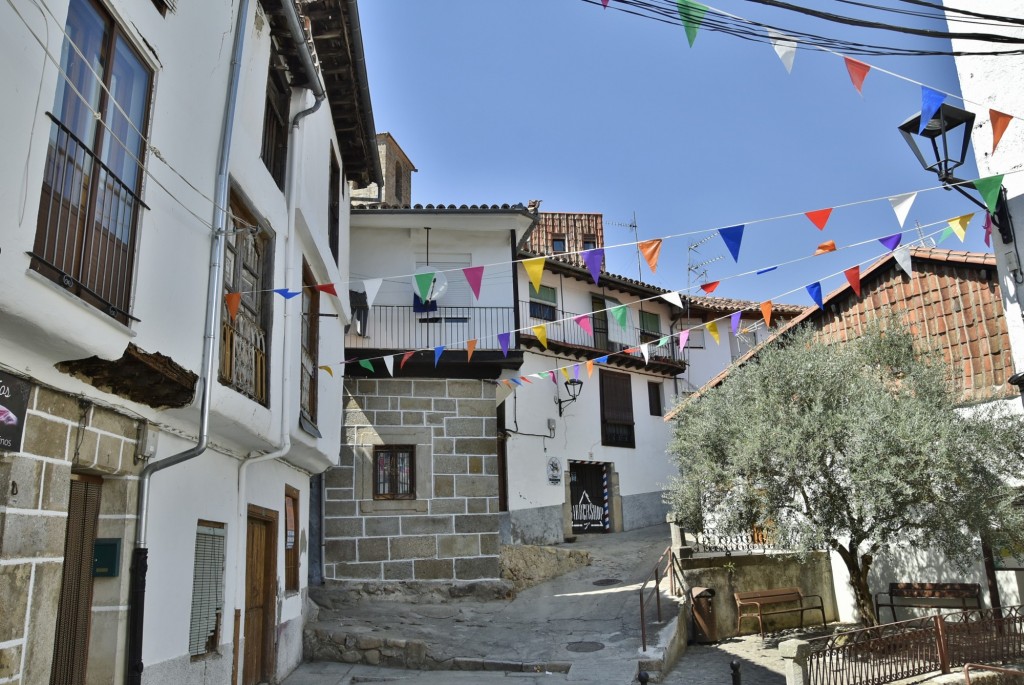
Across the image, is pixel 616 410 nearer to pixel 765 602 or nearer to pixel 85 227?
pixel 765 602

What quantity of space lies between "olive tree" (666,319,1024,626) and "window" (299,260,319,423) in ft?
18.9

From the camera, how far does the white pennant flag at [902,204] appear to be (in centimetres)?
738

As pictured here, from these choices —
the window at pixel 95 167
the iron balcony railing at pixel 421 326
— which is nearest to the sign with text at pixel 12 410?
the window at pixel 95 167

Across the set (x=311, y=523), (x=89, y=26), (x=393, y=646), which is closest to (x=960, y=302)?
(x=393, y=646)

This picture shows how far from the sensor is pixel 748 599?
40.6ft

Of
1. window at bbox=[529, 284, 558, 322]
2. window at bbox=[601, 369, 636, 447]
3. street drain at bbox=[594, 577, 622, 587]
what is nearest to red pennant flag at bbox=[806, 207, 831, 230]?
street drain at bbox=[594, 577, 622, 587]

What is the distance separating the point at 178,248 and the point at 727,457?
847 cm

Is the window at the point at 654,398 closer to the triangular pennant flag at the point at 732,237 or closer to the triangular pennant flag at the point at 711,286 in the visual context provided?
the triangular pennant flag at the point at 711,286

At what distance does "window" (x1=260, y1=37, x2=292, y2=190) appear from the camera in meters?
8.36

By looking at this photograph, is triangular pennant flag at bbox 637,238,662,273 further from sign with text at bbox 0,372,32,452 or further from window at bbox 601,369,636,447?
window at bbox 601,369,636,447

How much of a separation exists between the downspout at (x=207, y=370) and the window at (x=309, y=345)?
3.12 metres

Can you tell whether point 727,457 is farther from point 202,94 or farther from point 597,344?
point 597,344

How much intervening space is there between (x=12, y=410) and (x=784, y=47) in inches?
225

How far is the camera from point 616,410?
73.5 feet
